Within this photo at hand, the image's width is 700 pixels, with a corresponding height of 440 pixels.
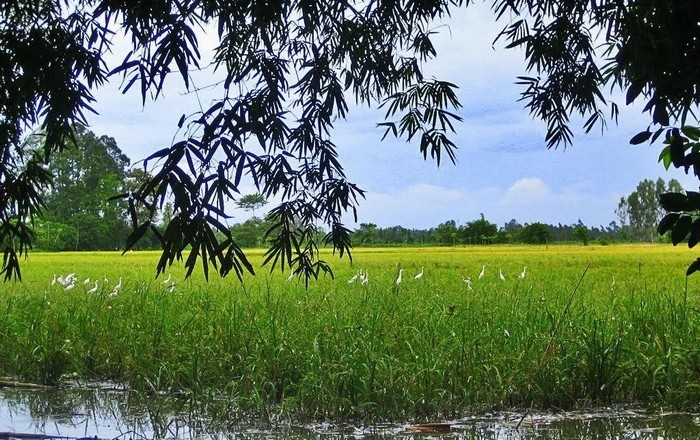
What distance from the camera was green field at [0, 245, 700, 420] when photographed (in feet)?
→ 9.57

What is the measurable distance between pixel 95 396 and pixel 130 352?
272mm

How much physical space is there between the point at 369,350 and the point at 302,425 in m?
0.41

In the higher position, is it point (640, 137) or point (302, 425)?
point (640, 137)

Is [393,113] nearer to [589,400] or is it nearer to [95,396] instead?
[589,400]

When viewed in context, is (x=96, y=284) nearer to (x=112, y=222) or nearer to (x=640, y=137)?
(x=112, y=222)

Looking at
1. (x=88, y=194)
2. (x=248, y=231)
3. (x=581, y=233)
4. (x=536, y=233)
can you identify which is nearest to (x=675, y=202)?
(x=248, y=231)

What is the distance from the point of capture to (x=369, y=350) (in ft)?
9.91

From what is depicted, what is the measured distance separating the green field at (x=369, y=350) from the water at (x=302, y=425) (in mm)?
77

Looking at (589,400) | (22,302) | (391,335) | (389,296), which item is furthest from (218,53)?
(22,302)

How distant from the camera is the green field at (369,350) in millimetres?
2918

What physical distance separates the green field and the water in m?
0.08

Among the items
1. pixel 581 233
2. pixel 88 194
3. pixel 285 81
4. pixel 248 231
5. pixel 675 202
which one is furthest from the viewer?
pixel 581 233

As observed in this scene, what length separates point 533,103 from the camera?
2271 mm

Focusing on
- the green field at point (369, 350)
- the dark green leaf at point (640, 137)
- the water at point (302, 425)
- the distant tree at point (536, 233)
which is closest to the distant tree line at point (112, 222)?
the distant tree at point (536, 233)
